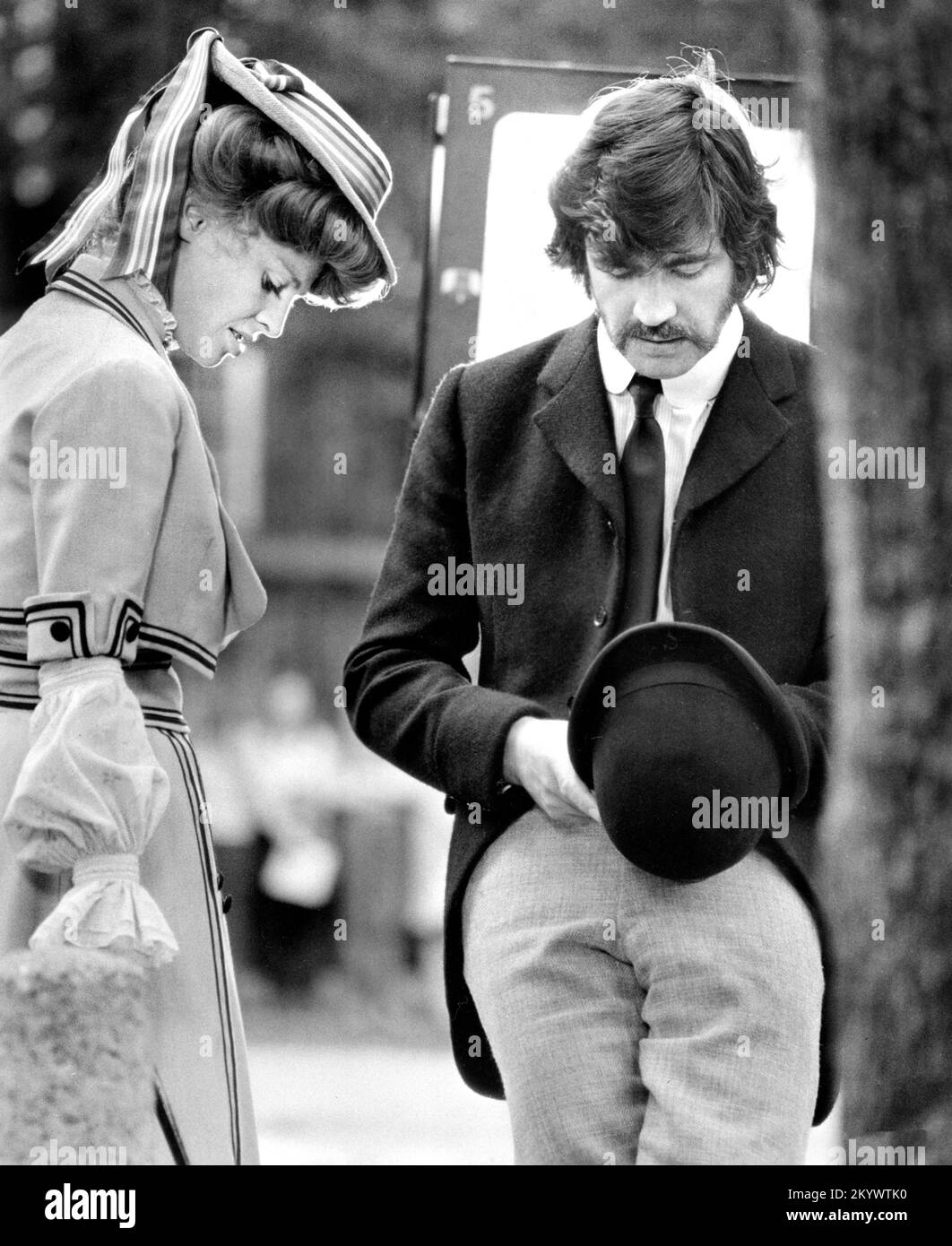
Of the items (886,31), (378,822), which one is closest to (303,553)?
(378,822)

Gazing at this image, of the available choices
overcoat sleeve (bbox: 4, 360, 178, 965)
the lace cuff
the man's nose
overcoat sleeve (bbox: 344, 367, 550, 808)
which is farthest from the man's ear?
the lace cuff

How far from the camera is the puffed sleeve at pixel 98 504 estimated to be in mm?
2838

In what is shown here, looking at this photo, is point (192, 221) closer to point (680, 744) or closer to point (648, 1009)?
point (680, 744)

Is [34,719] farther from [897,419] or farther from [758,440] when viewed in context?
[897,419]

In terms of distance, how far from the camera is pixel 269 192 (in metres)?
3.11

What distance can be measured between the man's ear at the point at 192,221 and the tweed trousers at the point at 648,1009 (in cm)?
107

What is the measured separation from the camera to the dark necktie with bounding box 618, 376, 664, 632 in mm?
3037

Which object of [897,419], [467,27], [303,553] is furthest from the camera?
[303,553]

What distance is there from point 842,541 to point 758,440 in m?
0.41

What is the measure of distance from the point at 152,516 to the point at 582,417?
662mm

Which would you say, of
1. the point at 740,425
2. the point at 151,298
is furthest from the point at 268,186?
the point at 740,425

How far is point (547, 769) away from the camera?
290cm

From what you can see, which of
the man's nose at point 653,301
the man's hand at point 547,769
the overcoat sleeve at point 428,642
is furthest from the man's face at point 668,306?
the man's hand at point 547,769

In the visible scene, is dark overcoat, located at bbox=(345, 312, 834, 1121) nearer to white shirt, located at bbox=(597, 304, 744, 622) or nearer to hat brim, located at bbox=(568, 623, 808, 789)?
white shirt, located at bbox=(597, 304, 744, 622)
